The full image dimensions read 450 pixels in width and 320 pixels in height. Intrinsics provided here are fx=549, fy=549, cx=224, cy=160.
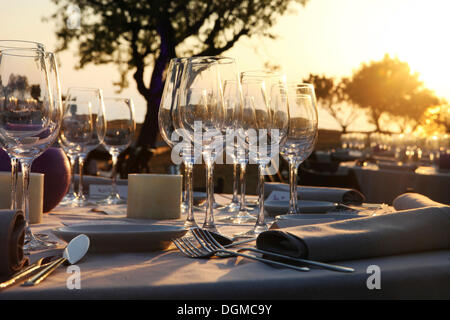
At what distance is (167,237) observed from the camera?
112 centimetres

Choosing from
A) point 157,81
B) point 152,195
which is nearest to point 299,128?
point 152,195

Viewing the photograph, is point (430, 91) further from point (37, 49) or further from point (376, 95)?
point (37, 49)

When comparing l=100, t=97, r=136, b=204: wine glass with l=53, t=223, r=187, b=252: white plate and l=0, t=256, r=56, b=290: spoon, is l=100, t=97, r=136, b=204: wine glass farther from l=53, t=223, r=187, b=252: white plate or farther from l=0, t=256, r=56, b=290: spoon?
l=0, t=256, r=56, b=290: spoon

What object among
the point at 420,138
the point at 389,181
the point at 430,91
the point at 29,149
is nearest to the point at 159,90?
the point at 420,138

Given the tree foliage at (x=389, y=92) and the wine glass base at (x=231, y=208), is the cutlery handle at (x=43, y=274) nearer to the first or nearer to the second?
the wine glass base at (x=231, y=208)

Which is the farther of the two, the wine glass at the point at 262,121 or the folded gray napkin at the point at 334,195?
the folded gray napkin at the point at 334,195

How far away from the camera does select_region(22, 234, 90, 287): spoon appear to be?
873mm

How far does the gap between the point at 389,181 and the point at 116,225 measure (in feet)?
14.9

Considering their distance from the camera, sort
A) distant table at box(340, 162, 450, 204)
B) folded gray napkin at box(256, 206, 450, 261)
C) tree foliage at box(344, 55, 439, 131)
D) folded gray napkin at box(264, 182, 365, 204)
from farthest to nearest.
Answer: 1. tree foliage at box(344, 55, 439, 131)
2. distant table at box(340, 162, 450, 204)
3. folded gray napkin at box(264, 182, 365, 204)
4. folded gray napkin at box(256, 206, 450, 261)

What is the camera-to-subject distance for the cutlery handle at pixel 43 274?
2.64 ft

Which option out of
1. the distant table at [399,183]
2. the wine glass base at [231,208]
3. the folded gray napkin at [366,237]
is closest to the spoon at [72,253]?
the folded gray napkin at [366,237]

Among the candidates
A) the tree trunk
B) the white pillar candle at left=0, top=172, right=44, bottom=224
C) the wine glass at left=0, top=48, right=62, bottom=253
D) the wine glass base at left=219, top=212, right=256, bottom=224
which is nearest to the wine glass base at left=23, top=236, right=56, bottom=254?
the wine glass at left=0, top=48, right=62, bottom=253

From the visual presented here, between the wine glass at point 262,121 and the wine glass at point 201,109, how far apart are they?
0.41ft

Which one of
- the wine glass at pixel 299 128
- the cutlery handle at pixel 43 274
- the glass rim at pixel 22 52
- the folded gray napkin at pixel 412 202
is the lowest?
the cutlery handle at pixel 43 274
